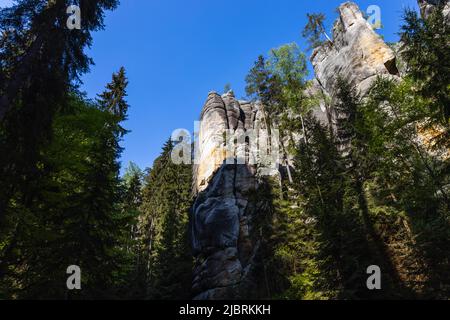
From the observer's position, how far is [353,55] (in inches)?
1583

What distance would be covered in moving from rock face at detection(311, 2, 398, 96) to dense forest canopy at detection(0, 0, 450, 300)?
1327 centimetres

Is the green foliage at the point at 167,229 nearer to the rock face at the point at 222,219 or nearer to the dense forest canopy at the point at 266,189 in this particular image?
the dense forest canopy at the point at 266,189

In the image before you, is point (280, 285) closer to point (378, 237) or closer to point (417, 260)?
point (378, 237)

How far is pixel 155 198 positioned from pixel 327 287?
31446mm

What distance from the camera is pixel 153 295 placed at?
2486 cm

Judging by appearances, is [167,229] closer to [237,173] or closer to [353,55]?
[237,173]

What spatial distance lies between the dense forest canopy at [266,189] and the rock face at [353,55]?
43.5ft

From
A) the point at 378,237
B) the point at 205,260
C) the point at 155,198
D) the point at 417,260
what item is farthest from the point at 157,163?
the point at 417,260

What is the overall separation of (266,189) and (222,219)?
8.89m

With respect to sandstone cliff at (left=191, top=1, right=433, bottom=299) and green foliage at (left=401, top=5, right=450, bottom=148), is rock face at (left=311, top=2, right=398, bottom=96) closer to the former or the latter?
sandstone cliff at (left=191, top=1, right=433, bottom=299)

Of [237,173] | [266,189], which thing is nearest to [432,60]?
[266,189]

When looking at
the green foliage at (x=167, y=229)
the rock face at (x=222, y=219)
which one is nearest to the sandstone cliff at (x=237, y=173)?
the rock face at (x=222, y=219)

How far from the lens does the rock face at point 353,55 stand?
36125 millimetres

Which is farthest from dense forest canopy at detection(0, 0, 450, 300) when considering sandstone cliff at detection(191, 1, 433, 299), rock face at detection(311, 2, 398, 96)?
rock face at detection(311, 2, 398, 96)
